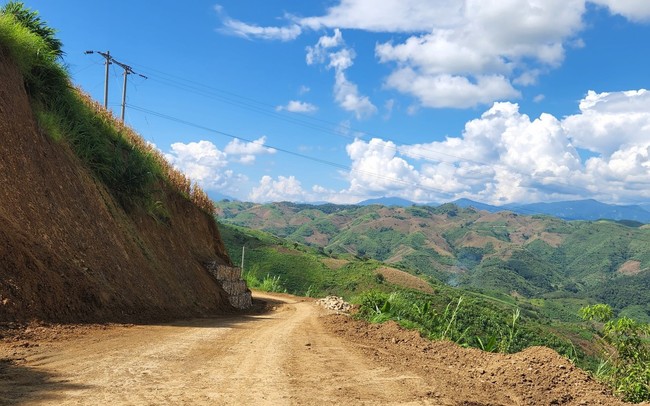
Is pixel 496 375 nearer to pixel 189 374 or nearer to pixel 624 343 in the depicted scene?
pixel 624 343

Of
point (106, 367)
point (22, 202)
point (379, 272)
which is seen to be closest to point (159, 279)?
point (22, 202)

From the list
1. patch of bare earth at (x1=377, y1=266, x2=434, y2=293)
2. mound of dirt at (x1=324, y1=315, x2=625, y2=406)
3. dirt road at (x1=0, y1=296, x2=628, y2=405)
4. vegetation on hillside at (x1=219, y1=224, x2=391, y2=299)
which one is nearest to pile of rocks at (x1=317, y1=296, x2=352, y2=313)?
mound of dirt at (x1=324, y1=315, x2=625, y2=406)

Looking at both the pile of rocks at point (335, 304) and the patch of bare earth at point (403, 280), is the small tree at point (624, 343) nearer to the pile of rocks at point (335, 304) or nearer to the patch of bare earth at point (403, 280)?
the pile of rocks at point (335, 304)

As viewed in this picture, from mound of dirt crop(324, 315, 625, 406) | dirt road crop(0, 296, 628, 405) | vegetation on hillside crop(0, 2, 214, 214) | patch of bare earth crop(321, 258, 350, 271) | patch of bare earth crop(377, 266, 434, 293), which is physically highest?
vegetation on hillside crop(0, 2, 214, 214)

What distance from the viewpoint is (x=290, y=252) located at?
352 ft

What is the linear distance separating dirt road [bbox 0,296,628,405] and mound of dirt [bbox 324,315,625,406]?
1.4 inches

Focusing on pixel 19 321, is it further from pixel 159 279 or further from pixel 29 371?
pixel 159 279

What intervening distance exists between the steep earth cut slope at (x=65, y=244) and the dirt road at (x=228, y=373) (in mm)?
1488

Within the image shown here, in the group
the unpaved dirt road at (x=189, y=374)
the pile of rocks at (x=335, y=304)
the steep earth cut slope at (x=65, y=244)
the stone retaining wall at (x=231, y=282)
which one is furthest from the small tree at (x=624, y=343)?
the stone retaining wall at (x=231, y=282)

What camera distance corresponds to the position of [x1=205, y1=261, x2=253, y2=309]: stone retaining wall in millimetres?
27344

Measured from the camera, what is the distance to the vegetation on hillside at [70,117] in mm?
17297

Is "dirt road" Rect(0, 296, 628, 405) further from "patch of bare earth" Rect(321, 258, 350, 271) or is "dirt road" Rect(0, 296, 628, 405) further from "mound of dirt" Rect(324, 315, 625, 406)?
"patch of bare earth" Rect(321, 258, 350, 271)

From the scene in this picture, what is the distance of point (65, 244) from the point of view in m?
13.6

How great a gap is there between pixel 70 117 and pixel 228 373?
1554cm
